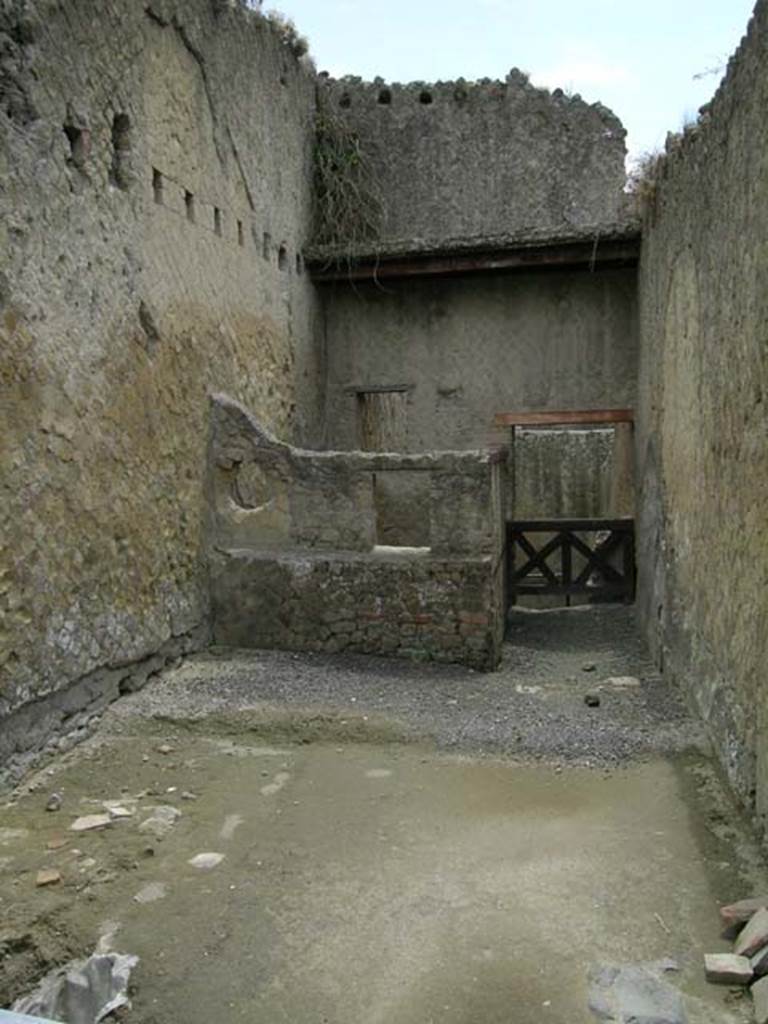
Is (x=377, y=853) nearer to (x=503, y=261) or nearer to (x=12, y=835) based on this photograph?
(x=12, y=835)

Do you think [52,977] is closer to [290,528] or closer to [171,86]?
[290,528]

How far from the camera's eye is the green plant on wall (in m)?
10.6

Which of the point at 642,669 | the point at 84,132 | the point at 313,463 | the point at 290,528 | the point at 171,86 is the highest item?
the point at 171,86

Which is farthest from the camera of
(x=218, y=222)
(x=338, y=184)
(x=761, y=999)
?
(x=338, y=184)

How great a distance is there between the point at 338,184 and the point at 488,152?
2.12 m

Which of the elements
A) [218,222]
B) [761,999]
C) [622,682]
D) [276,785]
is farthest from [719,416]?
[218,222]

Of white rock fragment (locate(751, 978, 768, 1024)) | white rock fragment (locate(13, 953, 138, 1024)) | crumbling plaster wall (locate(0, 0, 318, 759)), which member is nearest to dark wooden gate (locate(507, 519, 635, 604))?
crumbling plaster wall (locate(0, 0, 318, 759))

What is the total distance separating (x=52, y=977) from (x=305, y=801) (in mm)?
1715

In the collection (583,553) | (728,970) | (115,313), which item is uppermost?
(115,313)

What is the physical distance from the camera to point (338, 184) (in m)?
10.8

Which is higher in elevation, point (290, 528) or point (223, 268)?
point (223, 268)

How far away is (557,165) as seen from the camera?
11477 millimetres

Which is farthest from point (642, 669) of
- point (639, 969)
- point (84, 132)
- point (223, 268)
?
point (84, 132)

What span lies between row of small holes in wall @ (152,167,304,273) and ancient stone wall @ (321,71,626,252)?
2174mm
